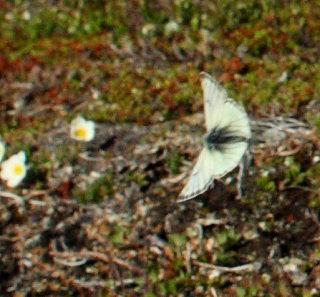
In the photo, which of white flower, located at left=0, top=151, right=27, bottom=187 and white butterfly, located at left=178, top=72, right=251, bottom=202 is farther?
white flower, located at left=0, top=151, right=27, bottom=187

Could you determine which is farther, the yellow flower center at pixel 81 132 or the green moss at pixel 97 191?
the yellow flower center at pixel 81 132

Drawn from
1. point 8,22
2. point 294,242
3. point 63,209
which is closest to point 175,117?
point 63,209

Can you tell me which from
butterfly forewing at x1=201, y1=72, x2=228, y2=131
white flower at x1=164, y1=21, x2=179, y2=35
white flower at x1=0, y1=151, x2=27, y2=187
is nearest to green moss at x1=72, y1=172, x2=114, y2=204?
white flower at x1=0, y1=151, x2=27, y2=187

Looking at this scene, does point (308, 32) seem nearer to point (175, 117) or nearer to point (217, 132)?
point (175, 117)

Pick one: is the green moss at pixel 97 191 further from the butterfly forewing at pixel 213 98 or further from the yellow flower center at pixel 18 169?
the butterfly forewing at pixel 213 98

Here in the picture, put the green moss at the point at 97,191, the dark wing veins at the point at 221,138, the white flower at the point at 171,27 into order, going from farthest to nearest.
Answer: the white flower at the point at 171,27 < the green moss at the point at 97,191 < the dark wing veins at the point at 221,138

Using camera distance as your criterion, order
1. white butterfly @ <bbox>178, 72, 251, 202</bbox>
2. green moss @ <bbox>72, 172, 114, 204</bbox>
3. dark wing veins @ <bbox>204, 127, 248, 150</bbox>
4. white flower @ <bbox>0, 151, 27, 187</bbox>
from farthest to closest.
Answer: white flower @ <bbox>0, 151, 27, 187</bbox>
green moss @ <bbox>72, 172, 114, 204</bbox>
dark wing veins @ <bbox>204, 127, 248, 150</bbox>
white butterfly @ <bbox>178, 72, 251, 202</bbox>

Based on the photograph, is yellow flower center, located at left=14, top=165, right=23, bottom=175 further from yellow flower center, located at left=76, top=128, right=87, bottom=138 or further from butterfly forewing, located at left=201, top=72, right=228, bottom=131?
butterfly forewing, located at left=201, top=72, right=228, bottom=131

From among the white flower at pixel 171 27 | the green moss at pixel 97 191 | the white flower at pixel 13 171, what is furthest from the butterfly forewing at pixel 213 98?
the white flower at pixel 171 27
